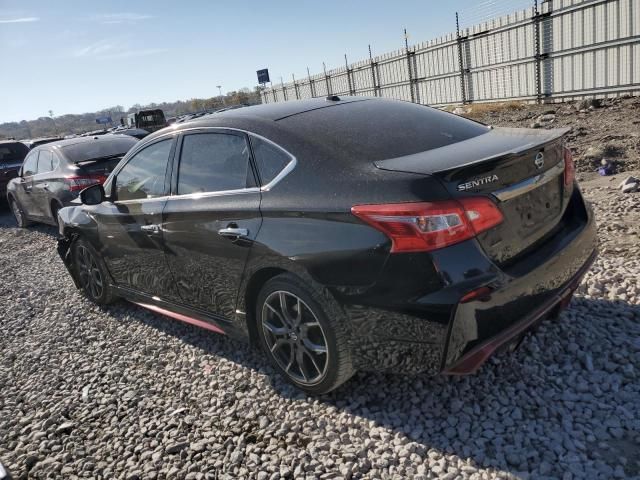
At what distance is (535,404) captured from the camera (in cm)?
267

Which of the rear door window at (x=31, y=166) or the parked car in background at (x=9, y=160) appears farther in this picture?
the parked car in background at (x=9, y=160)

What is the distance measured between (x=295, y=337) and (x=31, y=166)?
8.76 metres

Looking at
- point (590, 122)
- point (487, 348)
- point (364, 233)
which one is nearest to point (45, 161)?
point (364, 233)

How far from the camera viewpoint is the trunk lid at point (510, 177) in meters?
2.39

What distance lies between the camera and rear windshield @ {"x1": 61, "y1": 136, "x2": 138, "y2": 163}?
8266mm

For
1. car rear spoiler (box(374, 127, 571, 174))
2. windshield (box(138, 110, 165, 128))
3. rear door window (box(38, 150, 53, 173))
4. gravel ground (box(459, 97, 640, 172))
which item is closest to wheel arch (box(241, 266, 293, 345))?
car rear spoiler (box(374, 127, 571, 174))

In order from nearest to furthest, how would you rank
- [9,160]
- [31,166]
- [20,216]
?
[31,166] → [20,216] → [9,160]

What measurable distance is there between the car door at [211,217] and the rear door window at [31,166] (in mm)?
7154

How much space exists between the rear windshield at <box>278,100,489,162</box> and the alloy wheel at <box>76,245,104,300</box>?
292 cm

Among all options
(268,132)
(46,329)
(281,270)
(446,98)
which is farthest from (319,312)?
(446,98)

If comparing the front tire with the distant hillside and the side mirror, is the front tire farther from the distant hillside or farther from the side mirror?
the distant hillside

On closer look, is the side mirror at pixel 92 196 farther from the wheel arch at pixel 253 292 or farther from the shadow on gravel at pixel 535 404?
the shadow on gravel at pixel 535 404

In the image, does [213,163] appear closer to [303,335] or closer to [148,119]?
[303,335]

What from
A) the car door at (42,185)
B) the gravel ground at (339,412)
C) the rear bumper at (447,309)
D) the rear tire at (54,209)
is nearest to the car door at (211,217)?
the gravel ground at (339,412)
